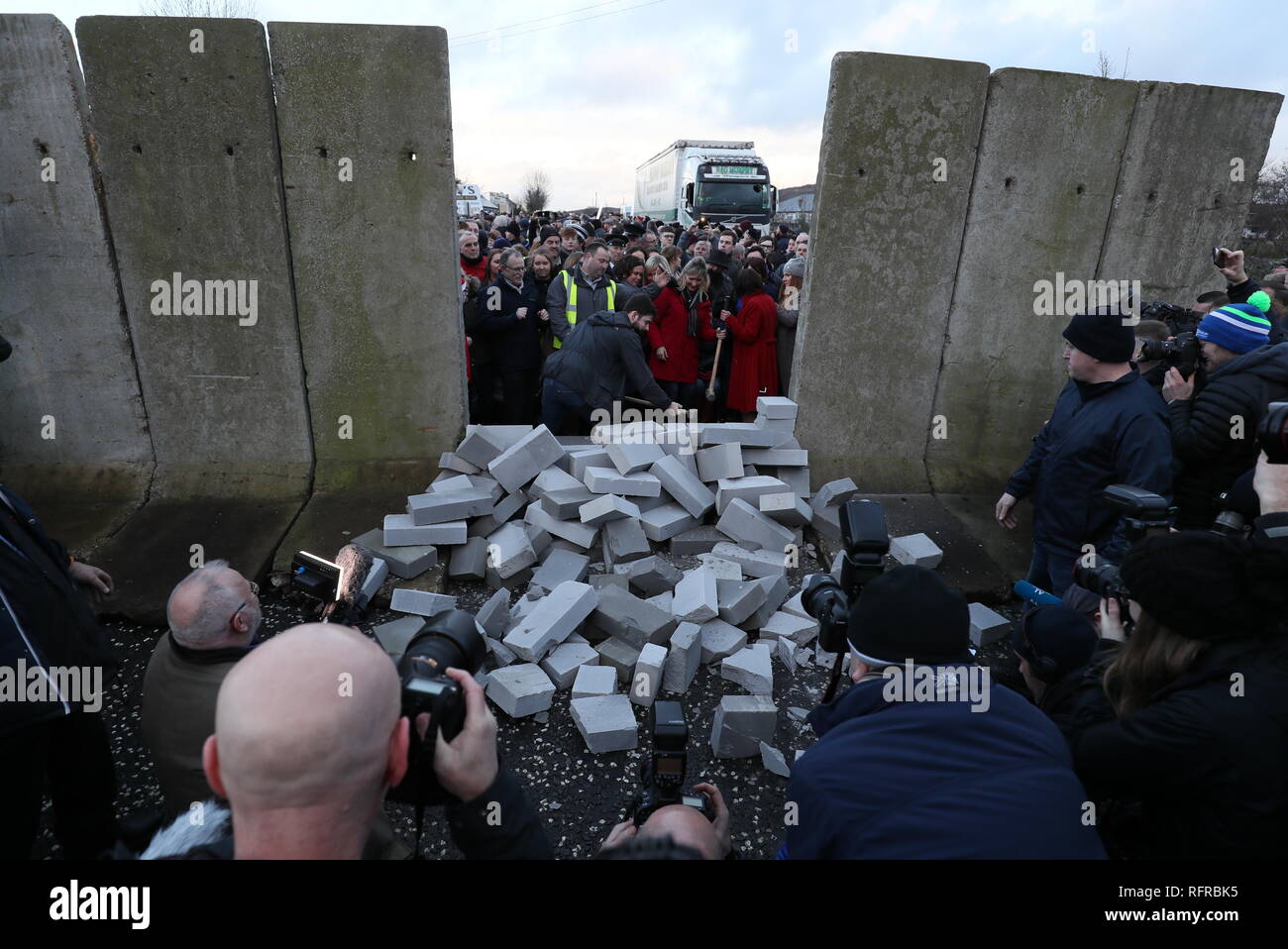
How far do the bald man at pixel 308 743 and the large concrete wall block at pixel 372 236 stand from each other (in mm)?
4338

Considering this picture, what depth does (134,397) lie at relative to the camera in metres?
5.26

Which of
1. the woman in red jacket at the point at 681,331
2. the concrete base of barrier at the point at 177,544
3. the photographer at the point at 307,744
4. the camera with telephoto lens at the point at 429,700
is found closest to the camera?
the photographer at the point at 307,744

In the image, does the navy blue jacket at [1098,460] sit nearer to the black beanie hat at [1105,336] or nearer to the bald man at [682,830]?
the black beanie hat at [1105,336]

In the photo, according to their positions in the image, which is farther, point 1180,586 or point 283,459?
point 283,459

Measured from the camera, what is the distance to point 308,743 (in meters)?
1.17

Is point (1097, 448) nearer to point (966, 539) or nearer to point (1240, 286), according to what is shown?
point (966, 539)

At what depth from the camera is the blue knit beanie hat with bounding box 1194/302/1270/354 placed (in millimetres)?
3637

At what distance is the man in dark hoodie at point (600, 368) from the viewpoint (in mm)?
5734

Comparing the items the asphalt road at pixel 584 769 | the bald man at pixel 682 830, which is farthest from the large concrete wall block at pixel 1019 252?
the bald man at pixel 682 830

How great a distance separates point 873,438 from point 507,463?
3006 millimetres

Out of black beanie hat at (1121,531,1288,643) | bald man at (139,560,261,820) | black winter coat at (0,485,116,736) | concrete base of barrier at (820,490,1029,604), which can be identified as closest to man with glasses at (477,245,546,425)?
concrete base of barrier at (820,490,1029,604)

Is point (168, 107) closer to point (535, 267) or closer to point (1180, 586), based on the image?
point (535, 267)

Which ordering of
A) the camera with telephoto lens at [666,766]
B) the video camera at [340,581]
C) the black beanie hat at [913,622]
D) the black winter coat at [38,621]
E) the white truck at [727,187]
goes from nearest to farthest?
the black beanie hat at [913,622] → the camera with telephoto lens at [666,766] → the black winter coat at [38,621] → the video camera at [340,581] → the white truck at [727,187]
